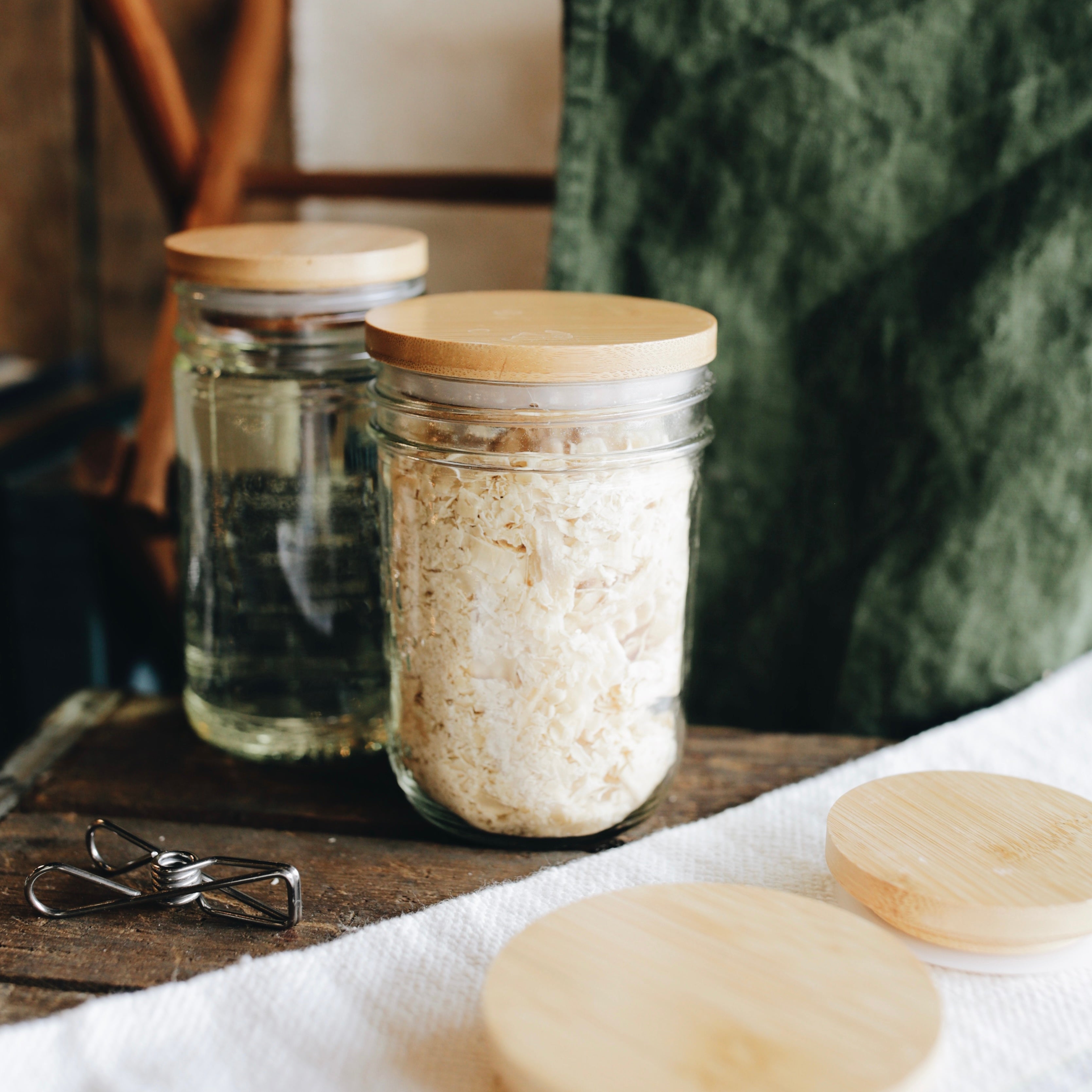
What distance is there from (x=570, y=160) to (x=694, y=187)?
80 millimetres

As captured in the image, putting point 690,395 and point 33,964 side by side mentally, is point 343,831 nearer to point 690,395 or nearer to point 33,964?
point 33,964

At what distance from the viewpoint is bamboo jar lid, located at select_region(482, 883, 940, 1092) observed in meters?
0.35

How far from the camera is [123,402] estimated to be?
1.02 metres

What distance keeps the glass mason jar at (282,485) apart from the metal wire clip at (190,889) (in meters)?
0.13

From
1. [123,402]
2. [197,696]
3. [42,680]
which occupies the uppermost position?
[123,402]

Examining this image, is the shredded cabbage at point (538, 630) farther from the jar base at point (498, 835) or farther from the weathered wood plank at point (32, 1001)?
the weathered wood plank at point (32, 1001)

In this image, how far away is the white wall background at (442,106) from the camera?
801 millimetres

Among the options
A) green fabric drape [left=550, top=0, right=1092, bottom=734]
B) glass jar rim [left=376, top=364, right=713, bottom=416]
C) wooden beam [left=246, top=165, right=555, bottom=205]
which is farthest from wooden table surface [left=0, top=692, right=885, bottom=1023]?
wooden beam [left=246, top=165, right=555, bottom=205]

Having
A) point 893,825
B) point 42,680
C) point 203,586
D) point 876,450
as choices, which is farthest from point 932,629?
point 42,680

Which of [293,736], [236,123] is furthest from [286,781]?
[236,123]

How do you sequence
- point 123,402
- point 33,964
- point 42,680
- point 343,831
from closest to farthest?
point 33,964 → point 343,831 → point 42,680 → point 123,402

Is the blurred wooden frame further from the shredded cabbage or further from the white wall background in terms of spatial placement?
the shredded cabbage

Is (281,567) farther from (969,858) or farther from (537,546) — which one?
(969,858)

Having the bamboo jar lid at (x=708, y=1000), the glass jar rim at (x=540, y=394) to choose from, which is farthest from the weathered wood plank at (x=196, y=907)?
the glass jar rim at (x=540, y=394)
